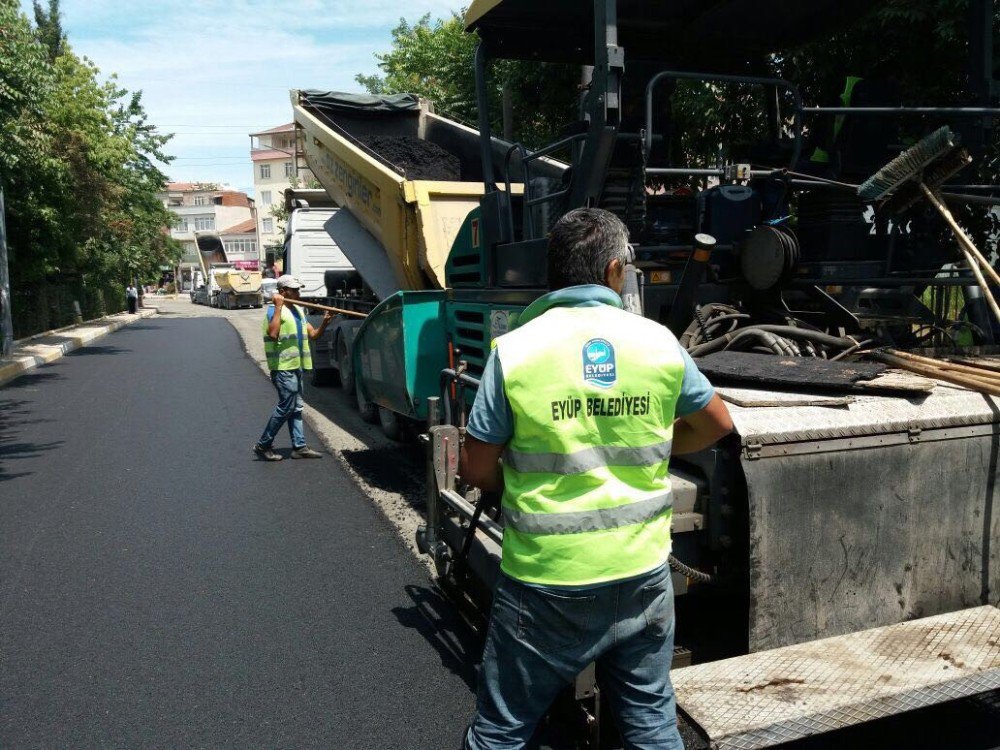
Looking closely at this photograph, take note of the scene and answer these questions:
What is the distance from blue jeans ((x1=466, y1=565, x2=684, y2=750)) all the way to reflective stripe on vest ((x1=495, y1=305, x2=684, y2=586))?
0.06 m

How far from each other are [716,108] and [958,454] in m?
3.13

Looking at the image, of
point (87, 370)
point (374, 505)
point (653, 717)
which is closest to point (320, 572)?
point (374, 505)

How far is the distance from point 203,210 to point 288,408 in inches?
4005

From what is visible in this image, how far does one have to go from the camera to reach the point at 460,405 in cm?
413

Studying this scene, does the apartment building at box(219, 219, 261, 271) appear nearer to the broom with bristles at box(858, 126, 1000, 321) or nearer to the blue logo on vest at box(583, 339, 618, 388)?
the broom with bristles at box(858, 126, 1000, 321)

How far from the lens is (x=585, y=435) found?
82.5 inches

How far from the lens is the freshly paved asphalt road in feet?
11.2

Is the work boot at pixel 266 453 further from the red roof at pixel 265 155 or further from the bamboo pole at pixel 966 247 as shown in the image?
the red roof at pixel 265 155

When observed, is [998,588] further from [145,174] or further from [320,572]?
[145,174]

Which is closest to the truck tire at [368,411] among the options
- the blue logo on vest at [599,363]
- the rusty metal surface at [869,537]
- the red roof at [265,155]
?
the rusty metal surface at [869,537]

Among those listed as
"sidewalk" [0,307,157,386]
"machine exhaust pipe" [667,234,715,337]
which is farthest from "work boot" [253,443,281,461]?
"sidewalk" [0,307,157,386]

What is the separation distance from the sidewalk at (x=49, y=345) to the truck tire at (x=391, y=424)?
344 inches

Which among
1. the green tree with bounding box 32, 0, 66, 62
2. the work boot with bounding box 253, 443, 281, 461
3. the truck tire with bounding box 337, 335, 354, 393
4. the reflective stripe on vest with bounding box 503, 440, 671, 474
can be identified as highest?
the green tree with bounding box 32, 0, 66, 62

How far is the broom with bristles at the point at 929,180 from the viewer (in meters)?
3.35
